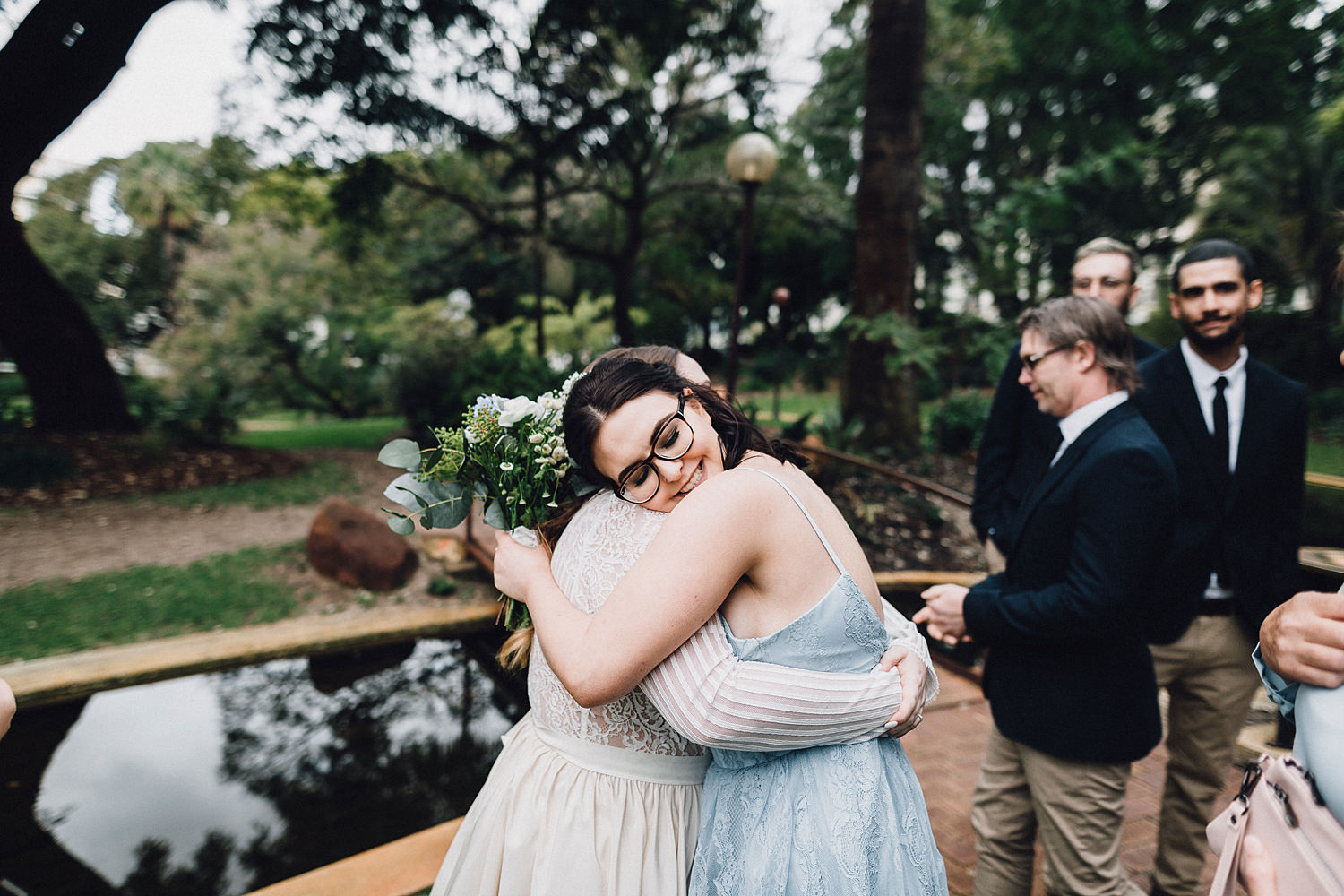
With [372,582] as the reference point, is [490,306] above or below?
above

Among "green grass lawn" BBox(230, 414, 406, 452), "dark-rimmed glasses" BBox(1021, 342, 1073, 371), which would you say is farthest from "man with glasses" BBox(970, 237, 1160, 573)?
"green grass lawn" BBox(230, 414, 406, 452)

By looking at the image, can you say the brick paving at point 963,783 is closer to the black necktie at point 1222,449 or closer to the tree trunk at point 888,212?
the black necktie at point 1222,449

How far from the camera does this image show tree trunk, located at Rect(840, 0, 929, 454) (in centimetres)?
815

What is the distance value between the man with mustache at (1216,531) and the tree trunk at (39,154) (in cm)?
836

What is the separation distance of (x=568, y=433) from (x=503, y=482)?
34cm

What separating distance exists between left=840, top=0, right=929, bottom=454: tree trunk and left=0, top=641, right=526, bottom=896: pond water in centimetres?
579

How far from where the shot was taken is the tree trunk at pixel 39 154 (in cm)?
595

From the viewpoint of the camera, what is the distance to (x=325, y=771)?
395cm

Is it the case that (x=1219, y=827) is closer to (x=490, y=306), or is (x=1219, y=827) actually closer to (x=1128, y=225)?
(x=490, y=306)

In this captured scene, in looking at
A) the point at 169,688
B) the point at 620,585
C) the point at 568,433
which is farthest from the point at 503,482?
the point at 169,688

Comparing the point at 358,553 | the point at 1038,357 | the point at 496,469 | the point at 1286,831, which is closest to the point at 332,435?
the point at 358,553

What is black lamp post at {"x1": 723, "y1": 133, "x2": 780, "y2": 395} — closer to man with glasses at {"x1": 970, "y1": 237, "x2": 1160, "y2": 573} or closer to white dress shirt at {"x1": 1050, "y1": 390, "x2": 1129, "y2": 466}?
man with glasses at {"x1": 970, "y1": 237, "x2": 1160, "y2": 573}

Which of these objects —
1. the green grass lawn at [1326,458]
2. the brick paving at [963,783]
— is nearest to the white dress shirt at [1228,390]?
the brick paving at [963,783]

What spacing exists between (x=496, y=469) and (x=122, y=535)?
7.76 metres
